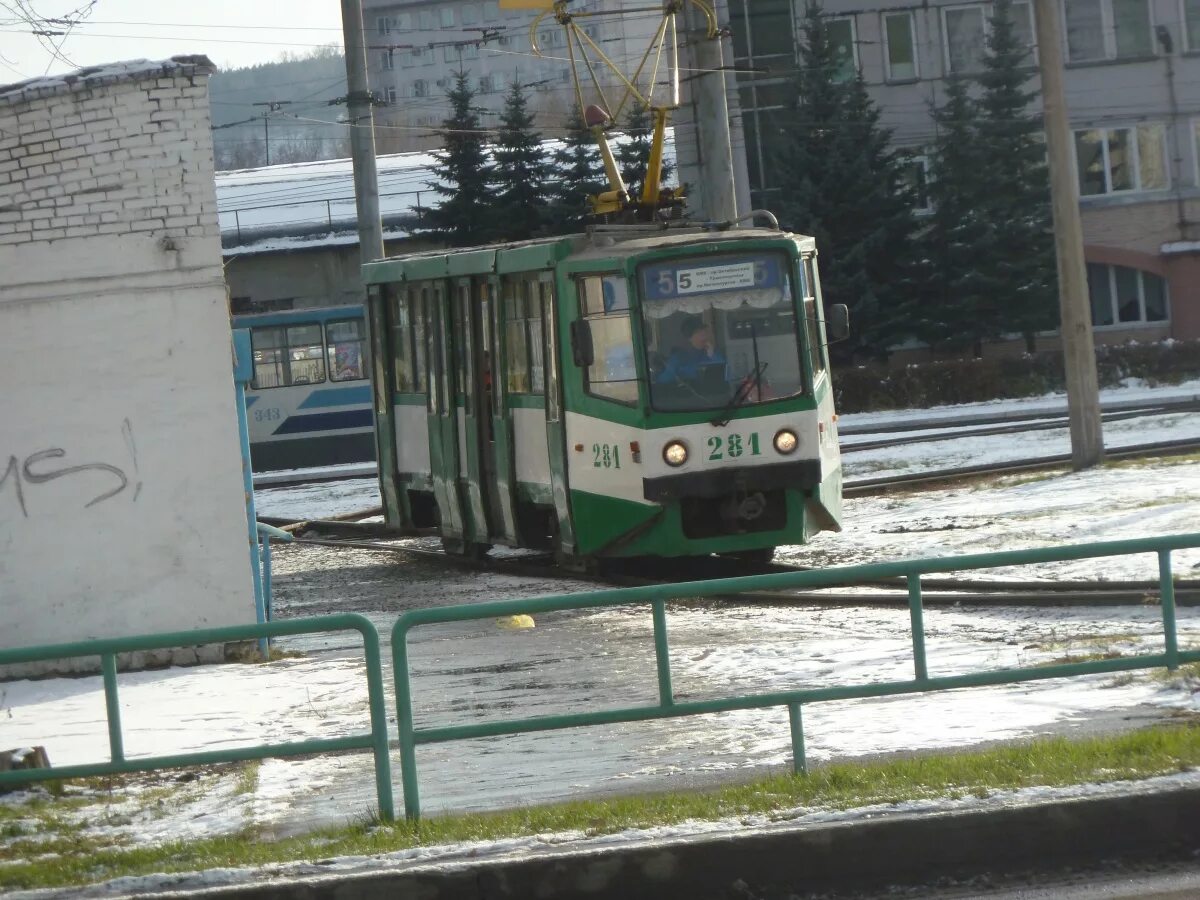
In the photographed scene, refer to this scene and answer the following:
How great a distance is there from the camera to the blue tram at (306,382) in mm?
33209

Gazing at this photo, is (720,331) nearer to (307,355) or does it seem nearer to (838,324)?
(838,324)

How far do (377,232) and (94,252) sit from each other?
1082 centimetres

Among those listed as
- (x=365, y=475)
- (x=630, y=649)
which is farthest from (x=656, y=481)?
(x=365, y=475)

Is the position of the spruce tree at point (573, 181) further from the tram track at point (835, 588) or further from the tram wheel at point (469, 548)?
the tram wheel at point (469, 548)

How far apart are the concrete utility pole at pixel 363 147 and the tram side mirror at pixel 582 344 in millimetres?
8879

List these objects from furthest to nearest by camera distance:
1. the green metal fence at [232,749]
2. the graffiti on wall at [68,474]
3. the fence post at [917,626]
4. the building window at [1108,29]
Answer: the building window at [1108,29] → the graffiti on wall at [68,474] → the fence post at [917,626] → the green metal fence at [232,749]

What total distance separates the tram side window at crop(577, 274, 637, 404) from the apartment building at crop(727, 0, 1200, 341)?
3072cm

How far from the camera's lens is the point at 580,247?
14.6m

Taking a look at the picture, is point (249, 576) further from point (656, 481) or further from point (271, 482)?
point (271, 482)

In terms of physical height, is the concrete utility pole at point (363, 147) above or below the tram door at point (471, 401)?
above

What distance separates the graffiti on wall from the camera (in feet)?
39.0

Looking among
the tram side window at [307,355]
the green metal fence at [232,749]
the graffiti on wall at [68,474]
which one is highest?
the tram side window at [307,355]

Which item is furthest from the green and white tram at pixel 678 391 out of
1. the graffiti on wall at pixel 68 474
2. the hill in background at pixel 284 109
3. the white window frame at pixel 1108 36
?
the hill in background at pixel 284 109

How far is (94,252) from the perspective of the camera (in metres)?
12.0
